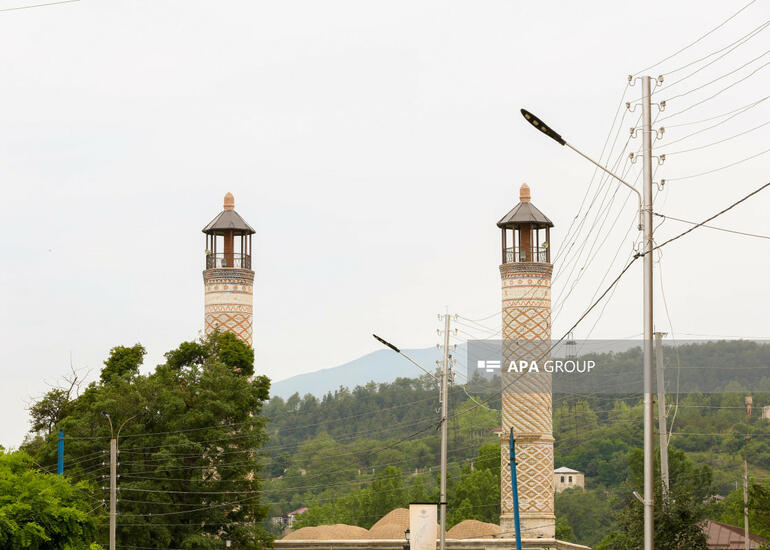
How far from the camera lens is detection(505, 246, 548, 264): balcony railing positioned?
5150 centimetres

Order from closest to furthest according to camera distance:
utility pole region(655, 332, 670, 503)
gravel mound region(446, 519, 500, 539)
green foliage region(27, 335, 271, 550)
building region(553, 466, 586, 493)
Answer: utility pole region(655, 332, 670, 503) < green foliage region(27, 335, 271, 550) < gravel mound region(446, 519, 500, 539) < building region(553, 466, 586, 493)

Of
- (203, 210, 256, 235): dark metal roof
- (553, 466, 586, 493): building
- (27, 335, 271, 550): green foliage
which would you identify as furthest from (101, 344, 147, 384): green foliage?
(553, 466, 586, 493): building

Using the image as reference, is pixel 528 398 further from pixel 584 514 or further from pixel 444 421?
pixel 584 514

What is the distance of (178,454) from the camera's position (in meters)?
39.8

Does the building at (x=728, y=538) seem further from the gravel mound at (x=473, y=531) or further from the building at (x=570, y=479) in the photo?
the building at (x=570, y=479)

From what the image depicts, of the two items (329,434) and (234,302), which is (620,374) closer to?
(329,434)

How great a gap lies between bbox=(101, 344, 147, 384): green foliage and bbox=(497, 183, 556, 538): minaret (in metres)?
14.5

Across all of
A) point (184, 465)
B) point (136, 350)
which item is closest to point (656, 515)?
point (184, 465)

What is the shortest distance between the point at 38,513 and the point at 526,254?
98.4 feet

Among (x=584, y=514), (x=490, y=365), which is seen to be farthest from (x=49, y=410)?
(x=584, y=514)

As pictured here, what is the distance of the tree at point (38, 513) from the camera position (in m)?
23.9

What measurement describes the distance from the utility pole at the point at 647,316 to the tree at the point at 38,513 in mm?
11827

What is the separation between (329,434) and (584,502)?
34.4 m

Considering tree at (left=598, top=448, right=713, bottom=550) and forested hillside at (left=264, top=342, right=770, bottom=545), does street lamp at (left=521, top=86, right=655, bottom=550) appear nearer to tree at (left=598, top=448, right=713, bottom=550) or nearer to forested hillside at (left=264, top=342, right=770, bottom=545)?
tree at (left=598, top=448, right=713, bottom=550)
